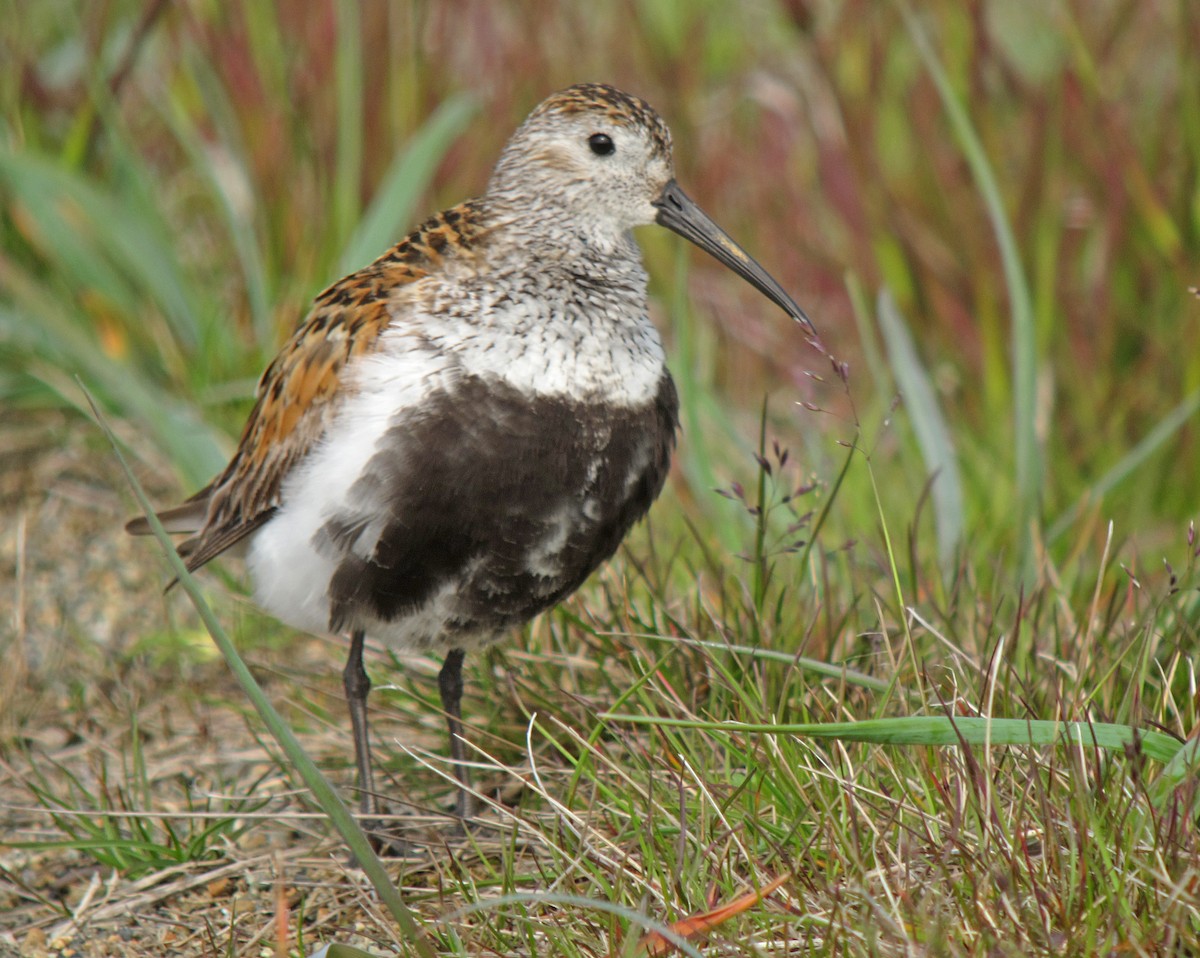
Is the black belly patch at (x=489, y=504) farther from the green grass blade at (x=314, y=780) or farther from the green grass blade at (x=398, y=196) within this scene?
the green grass blade at (x=398, y=196)

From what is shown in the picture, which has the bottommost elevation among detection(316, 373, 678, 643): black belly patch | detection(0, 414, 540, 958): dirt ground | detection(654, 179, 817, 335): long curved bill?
detection(0, 414, 540, 958): dirt ground

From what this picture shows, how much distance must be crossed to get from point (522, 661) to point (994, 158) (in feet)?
9.54

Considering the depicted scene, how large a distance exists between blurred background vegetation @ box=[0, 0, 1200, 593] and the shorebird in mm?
671

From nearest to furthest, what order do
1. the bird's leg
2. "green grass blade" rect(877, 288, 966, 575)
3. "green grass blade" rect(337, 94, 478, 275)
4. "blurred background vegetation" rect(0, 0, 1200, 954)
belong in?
"blurred background vegetation" rect(0, 0, 1200, 954)
the bird's leg
"green grass blade" rect(877, 288, 966, 575)
"green grass blade" rect(337, 94, 478, 275)

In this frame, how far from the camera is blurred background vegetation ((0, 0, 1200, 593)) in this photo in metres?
4.92

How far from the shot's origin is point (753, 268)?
151 inches

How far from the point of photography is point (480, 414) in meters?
3.24

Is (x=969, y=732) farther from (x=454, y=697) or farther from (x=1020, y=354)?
(x=1020, y=354)

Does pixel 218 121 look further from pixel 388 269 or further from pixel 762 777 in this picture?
pixel 762 777

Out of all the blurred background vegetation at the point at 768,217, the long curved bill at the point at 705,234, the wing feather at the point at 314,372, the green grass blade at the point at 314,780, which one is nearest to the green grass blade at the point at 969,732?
the green grass blade at the point at 314,780

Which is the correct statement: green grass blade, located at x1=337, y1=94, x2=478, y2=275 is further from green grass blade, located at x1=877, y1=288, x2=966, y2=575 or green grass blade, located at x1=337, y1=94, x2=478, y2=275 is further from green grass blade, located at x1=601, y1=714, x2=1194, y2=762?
green grass blade, located at x1=601, y1=714, x2=1194, y2=762

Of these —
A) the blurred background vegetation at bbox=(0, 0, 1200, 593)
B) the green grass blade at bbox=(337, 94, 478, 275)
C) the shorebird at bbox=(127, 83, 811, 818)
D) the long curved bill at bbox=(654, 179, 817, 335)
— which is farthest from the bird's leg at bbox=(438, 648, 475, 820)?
the green grass blade at bbox=(337, 94, 478, 275)

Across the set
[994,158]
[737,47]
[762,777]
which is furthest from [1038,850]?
[737,47]

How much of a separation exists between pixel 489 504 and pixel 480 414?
0.64 ft
